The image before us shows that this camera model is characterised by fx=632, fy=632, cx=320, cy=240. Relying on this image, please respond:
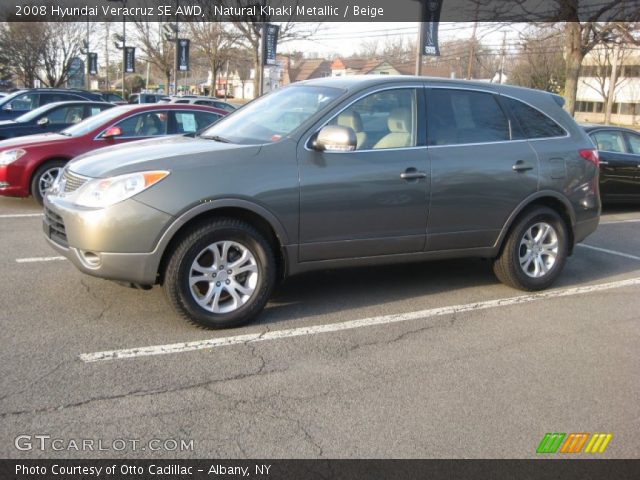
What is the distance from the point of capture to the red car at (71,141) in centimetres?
871

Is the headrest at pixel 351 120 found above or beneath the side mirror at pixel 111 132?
above

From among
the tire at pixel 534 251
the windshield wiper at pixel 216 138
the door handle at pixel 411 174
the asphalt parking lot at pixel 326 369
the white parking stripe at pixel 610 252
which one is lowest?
the white parking stripe at pixel 610 252

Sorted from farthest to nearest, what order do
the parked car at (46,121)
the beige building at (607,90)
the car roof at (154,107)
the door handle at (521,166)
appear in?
the beige building at (607,90) < the parked car at (46,121) < the car roof at (154,107) < the door handle at (521,166)

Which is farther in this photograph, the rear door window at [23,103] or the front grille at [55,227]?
the rear door window at [23,103]

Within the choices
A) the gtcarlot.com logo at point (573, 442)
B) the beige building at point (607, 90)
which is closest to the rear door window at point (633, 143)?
the gtcarlot.com logo at point (573, 442)

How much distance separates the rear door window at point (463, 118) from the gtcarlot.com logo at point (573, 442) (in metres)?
2.67

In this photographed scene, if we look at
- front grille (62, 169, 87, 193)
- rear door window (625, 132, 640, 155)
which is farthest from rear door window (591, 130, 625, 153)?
Result: front grille (62, 169, 87, 193)

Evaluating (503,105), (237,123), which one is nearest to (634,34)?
(503,105)

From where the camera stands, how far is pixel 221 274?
4.52 m

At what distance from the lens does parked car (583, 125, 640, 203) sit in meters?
10.5

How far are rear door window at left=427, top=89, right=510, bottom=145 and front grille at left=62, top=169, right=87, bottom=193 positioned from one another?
2740 mm

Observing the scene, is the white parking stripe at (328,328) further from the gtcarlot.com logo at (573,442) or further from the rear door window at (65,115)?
the rear door window at (65,115)

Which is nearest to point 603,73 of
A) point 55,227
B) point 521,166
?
point 521,166
